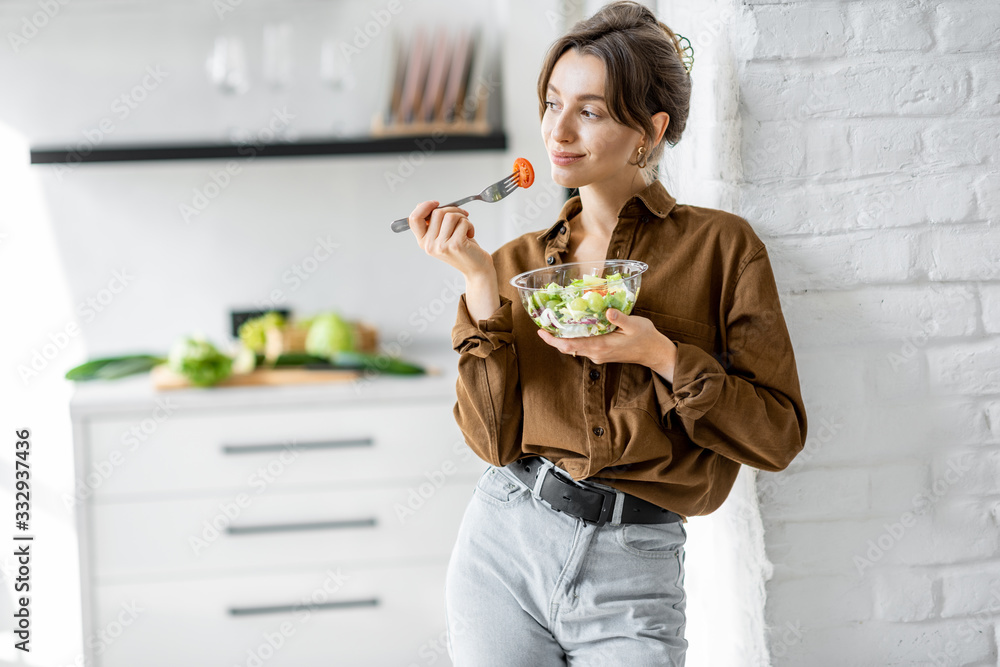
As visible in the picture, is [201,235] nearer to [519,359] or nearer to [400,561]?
[400,561]

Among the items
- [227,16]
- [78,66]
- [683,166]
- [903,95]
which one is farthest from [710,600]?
[78,66]

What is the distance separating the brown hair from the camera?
3.26ft

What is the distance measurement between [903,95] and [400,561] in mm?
1599

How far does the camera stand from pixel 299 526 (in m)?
2.10

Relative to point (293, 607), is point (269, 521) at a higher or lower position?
higher

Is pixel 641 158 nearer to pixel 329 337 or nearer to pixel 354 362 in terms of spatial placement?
pixel 354 362

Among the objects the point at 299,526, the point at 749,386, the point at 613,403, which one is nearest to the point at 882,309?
the point at 749,386

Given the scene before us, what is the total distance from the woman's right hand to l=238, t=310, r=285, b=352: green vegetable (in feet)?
4.98

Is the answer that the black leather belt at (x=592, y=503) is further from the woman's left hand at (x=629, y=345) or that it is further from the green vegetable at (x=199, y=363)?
the green vegetable at (x=199, y=363)

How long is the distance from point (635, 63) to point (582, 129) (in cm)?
10

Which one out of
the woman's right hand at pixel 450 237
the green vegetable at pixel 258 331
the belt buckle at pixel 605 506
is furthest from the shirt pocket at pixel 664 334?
the green vegetable at pixel 258 331

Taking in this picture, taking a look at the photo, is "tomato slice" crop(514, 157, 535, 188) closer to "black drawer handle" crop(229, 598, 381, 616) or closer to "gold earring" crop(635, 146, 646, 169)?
"gold earring" crop(635, 146, 646, 169)

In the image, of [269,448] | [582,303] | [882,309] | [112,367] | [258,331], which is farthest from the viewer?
[258,331]

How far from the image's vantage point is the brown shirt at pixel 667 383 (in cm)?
100
